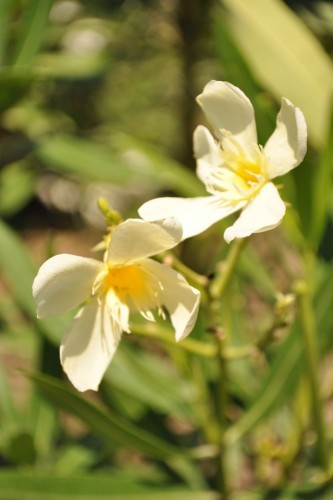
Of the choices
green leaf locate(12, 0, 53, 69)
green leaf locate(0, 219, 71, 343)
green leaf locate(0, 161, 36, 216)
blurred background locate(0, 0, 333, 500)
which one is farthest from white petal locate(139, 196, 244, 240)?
green leaf locate(0, 161, 36, 216)

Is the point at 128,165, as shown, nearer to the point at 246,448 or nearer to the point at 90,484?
the point at 246,448

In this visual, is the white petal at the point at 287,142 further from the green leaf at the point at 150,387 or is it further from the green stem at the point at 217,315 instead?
the green leaf at the point at 150,387

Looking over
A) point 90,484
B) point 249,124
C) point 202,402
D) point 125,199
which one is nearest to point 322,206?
point 249,124

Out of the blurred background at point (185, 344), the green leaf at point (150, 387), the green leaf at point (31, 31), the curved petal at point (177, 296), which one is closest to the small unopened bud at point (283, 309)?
the blurred background at point (185, 344)

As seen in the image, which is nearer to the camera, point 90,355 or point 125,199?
point 90,355

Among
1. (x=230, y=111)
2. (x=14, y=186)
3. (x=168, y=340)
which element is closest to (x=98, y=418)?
(x=168, y=340)
